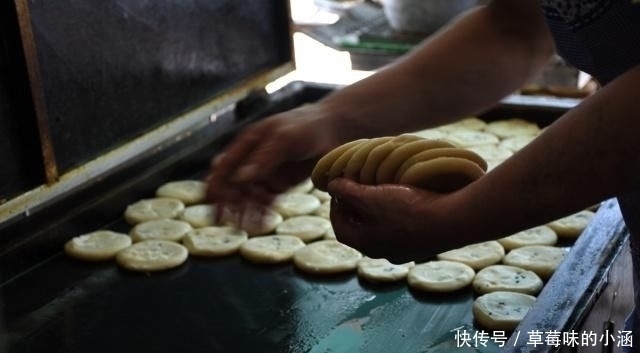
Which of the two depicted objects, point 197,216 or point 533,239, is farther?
point 197,216

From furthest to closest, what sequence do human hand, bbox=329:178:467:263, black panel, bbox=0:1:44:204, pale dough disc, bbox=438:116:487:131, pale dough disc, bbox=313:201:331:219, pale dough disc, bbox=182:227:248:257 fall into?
1. pale dough disc, bbox=438:116:487:131
2. pale dough disc, bbox=313:201:331:219
3. pale dough disc, bbox=182:227:248:257
4. black panel, bbox=0:1:44:204
5. human hand, bbox=329:178:467:263

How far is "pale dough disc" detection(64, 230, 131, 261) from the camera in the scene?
240 cm

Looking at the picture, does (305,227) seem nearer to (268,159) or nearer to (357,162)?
(268,159)

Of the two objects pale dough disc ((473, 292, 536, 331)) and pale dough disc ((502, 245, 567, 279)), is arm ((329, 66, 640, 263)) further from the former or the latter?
pale dough disc ((502, 245, 567, 279))

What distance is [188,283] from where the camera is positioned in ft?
7.65

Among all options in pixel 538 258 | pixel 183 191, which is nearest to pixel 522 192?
pixel 538 258

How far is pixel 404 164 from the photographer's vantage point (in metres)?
1.52

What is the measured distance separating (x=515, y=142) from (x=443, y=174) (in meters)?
1.64

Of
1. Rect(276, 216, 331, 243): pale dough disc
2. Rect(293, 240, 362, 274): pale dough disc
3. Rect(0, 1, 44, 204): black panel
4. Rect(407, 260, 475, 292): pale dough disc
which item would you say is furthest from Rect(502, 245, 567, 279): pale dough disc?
Rect(0, 1, 44, 204): black panel

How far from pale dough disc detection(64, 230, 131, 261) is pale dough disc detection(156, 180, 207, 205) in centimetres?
27

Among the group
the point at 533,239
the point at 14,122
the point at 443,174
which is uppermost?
the point at 443,174

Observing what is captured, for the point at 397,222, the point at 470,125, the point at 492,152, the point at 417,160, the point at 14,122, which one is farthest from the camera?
the point at 470,125

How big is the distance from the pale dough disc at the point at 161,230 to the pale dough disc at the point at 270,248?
0.21 m

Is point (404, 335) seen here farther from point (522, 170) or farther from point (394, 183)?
point (522, 170)
